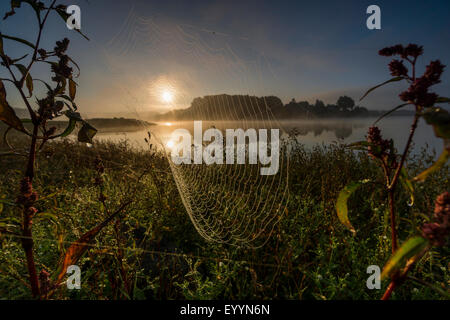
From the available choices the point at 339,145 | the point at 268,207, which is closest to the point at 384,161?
the point at 268,207

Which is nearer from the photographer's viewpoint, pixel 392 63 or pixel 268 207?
pixel 392 63

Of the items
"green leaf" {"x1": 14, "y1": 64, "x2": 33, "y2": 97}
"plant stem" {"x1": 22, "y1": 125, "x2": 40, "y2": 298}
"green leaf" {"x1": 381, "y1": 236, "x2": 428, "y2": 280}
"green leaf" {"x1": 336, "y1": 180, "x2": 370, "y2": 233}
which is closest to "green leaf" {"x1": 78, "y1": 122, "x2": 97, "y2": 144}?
"plant stem" {"x1": 22, "y1": 125, "x2": 40, "y2": 298}

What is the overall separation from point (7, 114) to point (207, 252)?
148cm

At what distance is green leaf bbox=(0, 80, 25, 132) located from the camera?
2.64 ft

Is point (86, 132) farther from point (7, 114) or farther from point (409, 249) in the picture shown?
point (409, 249)

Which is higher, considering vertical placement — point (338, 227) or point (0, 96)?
point (0, 96)

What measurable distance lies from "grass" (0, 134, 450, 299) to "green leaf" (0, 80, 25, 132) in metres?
0.24

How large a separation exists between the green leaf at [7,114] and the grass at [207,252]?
0.78 feet

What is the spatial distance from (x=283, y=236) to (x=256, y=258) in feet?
0.91

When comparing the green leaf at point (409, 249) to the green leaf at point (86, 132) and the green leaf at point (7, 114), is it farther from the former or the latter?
A: the green leaf at point (7, 114)

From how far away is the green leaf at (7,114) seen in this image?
805 millimetres
